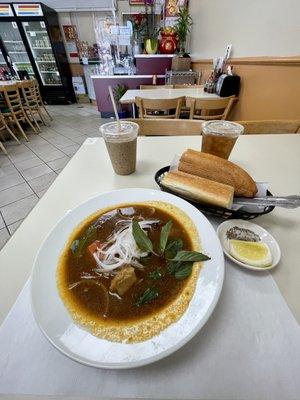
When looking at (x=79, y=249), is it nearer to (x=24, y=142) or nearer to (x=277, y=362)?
(x=277, y=362)

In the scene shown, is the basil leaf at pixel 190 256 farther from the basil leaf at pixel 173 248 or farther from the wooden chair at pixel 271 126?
the wooden chair at pixel 271 126

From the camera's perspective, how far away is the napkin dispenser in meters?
2.38

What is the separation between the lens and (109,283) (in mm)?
489

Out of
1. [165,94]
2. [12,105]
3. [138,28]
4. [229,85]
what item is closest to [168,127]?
[229,85]

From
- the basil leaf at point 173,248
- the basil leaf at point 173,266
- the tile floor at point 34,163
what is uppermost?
the basil leaf at point 173,248

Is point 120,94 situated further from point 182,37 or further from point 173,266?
point 173,266

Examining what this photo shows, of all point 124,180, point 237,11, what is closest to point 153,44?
point 237,11

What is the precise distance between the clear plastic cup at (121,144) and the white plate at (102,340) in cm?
43

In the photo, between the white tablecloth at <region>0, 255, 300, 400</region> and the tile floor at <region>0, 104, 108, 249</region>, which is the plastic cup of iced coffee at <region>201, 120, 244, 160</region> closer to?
the white tablecloth at <region>0, 255, 300, 400</region>

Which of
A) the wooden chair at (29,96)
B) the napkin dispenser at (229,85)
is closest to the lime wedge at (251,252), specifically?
the napkin dispenser at (229,85)

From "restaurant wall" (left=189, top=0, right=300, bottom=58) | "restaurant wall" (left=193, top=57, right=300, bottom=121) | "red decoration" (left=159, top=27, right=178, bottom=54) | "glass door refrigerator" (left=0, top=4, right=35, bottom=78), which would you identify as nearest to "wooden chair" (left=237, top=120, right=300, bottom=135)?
"restaurant wall" (left=193, top=57, right=300, bottom=121)

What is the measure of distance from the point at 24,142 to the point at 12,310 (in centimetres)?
456

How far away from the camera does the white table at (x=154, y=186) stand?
41cm

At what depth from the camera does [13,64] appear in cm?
632
